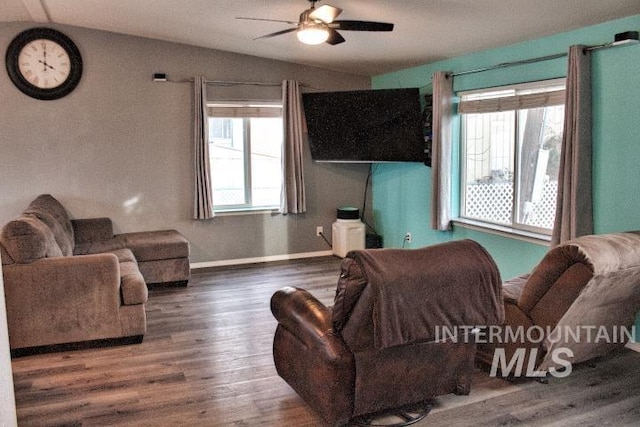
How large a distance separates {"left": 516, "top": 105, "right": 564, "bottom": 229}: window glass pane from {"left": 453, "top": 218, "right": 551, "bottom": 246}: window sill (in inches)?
4.9

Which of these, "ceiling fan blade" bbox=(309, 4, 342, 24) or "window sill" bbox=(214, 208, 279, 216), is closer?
"ceiling fan blade" bbox=(309, 4, 342, 24)

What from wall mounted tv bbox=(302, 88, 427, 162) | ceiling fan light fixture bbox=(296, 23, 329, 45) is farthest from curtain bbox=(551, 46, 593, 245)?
wall mounted tv bbox=(302, 88, 427, 162)

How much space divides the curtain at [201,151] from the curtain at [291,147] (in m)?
0.94

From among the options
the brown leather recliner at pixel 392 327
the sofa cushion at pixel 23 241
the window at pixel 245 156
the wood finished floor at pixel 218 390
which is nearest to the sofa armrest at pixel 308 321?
the brown leather recliner at pixel 392 327

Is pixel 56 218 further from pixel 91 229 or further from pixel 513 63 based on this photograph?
pixel 513 63

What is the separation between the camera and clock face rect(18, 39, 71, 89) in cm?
597

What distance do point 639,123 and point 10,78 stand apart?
5830mm

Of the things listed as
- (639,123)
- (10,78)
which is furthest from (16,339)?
(639,123)

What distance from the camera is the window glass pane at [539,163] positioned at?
16.1 feet

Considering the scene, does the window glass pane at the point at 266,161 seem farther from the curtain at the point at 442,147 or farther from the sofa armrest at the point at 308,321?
the sofa armrest at the point at 308,321

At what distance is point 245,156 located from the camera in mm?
7102

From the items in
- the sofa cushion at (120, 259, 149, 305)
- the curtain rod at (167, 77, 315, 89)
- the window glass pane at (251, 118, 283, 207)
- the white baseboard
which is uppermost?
the curtain rod at (167, 77, 315, 89)

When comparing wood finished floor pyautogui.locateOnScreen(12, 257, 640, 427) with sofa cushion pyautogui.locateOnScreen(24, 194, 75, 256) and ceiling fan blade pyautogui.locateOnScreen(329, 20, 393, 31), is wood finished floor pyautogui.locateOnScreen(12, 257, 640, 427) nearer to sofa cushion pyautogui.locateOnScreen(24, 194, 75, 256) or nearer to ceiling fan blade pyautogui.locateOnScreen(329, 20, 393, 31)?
sofa cushion pyautogui.locateOnScreen(24, 194, 75, 256)

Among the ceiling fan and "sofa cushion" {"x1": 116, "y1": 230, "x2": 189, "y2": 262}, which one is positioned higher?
the ceiling fan
